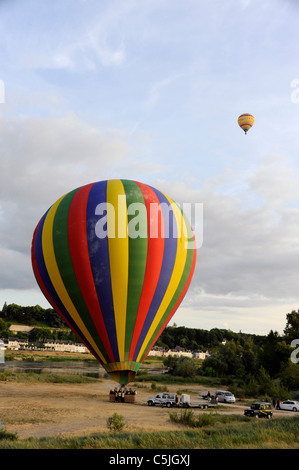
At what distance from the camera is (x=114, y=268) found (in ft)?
74.1

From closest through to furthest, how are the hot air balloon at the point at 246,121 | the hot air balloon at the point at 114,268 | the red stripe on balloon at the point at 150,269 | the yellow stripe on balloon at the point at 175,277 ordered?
the hot air balloon at the point at 114,268, the red stripe on balloon at the point at 150,269, the yellow stripe on balloon at the point at 175,277, the hot air balloon at the point at 246,121

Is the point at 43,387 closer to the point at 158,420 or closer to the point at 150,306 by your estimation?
the point at 158,420

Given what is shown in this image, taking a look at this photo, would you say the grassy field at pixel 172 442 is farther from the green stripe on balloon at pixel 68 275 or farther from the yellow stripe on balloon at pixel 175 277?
the green stripe on balloon at pixel 68 275

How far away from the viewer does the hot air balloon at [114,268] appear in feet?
74.5

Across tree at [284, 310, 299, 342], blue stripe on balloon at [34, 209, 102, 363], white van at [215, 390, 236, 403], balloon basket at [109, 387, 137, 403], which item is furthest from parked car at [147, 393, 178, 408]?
tree at [284, 310, 299, 342]

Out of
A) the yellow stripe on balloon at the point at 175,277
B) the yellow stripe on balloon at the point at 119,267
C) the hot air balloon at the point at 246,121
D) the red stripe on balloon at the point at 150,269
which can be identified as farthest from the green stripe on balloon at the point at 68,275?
the hot air balloon at the point at 246,121

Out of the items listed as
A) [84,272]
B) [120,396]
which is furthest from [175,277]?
[120,396]

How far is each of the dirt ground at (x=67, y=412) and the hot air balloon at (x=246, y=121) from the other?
1265 inches

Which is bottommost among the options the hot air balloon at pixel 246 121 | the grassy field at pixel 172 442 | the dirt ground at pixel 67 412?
the dirt ground at pixel 67 412

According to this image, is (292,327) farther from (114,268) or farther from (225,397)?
(114,268)

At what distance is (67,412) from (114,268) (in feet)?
46.6

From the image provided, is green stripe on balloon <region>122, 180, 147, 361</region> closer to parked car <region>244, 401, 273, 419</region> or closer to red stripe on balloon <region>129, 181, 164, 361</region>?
red stripe on balloon <region>129, 181, 164, 361</region>

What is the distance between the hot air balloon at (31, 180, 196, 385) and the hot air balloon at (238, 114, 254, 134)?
29528 mm

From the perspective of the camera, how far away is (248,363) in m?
67.2
